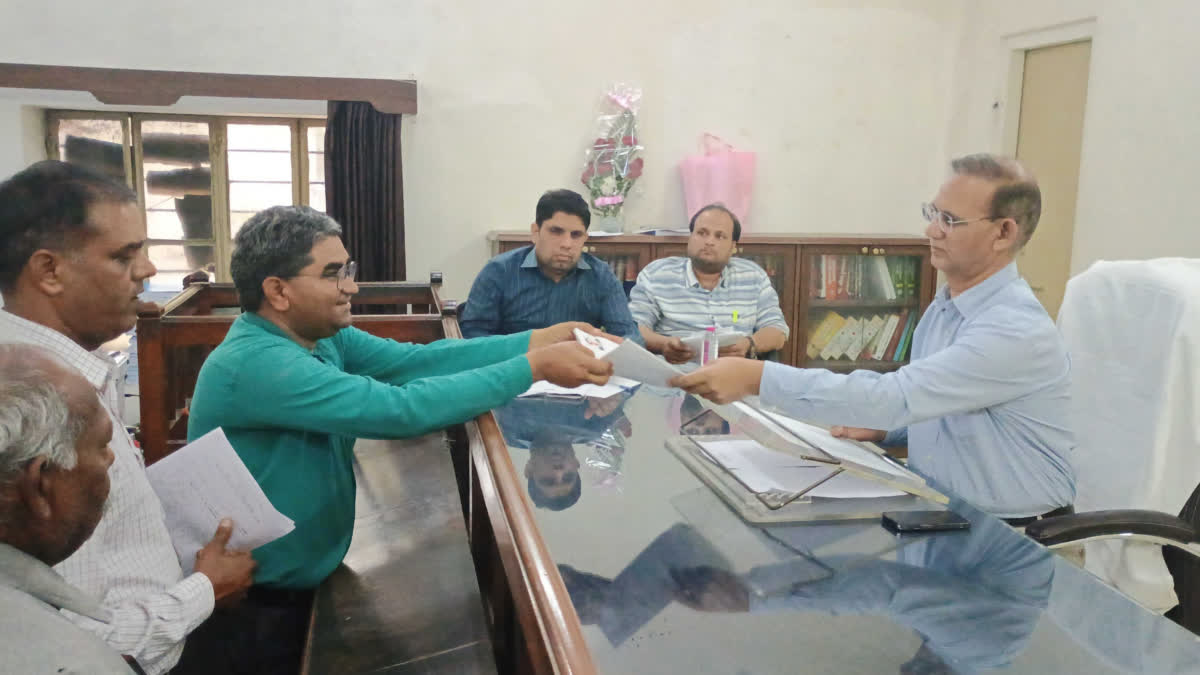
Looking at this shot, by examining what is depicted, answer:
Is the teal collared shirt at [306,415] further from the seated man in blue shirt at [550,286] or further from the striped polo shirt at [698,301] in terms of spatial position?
the striped polo shirt at [698,301]

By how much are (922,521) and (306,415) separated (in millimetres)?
1140

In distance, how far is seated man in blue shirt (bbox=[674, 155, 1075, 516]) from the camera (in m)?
1.72

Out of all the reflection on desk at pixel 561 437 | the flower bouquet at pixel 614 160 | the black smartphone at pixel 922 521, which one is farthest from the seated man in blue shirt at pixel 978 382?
the flower bouquet at pixel 614 160

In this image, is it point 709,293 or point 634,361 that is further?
point 709,293

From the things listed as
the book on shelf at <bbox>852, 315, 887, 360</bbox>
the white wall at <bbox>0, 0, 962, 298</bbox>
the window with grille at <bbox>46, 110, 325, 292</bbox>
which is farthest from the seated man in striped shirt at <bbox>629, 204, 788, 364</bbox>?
the window with grille at <bbox>46, 110, 325, 292</bbox>

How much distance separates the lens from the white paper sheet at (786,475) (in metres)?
1.45

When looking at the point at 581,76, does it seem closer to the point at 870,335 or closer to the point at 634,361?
the point at 870,335

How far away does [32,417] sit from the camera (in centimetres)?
83

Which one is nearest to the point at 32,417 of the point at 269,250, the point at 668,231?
the point at 269,250

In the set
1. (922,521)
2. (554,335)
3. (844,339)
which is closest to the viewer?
(922,521)

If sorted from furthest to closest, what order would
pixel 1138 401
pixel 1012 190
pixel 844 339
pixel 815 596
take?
1. pixel 844 339
2. pixel 1138 401
3. pixel 1012 190
4. pixel 815 596

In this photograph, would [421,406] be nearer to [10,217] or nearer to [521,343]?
[521,343]

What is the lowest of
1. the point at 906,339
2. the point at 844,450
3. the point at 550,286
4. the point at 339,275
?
the point at 906,339

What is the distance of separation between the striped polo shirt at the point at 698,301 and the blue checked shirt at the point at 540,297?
344 mm
